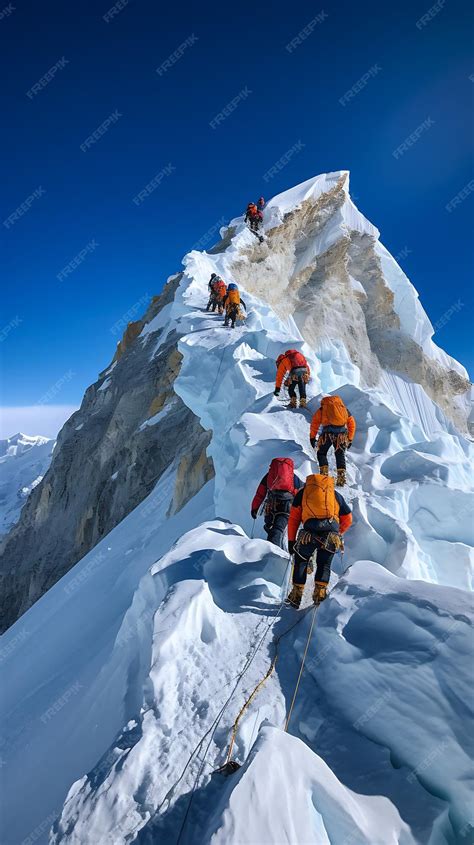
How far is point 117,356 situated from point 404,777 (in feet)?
105

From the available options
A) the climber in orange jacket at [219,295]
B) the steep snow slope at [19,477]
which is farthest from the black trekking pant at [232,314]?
the steep snow slope at [19,477]

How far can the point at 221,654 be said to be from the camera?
11.2 feet

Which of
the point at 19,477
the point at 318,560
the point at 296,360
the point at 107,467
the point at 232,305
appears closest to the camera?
the point at 318,560

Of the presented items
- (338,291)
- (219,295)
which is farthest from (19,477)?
(219,295)

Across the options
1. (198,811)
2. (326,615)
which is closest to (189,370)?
Answer: (326,615)

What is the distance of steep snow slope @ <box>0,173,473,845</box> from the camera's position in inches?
84.4

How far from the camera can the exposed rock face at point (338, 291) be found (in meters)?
24.3

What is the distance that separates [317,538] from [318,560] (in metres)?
0.25

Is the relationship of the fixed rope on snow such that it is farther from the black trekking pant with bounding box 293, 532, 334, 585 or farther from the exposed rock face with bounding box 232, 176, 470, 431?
the exposed rock face with bounding box 232, 176, 470, 431

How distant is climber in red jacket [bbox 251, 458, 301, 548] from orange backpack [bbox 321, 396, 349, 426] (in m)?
1.37

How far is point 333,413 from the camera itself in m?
6.28

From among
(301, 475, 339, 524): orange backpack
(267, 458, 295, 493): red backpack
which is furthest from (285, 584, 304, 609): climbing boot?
(267, 458, 295, 493): red backpack

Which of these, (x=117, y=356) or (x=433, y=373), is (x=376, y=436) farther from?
(x=117, y=356)

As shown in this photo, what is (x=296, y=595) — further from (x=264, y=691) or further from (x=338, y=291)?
(x=338, y=291)
